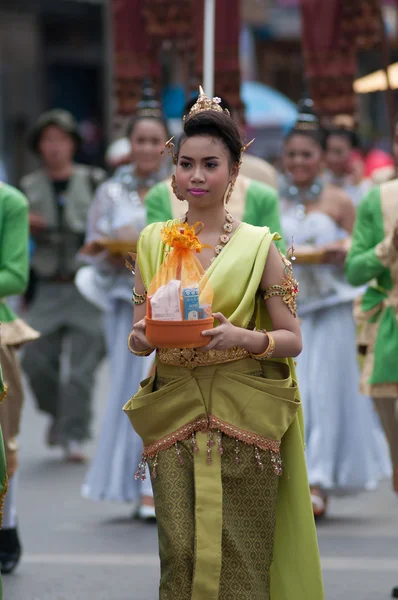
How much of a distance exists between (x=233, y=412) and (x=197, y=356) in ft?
0.70

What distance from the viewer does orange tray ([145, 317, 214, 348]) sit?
4.47 metres

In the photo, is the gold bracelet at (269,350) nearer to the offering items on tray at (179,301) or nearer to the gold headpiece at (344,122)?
the offering items on tray at (179,301)

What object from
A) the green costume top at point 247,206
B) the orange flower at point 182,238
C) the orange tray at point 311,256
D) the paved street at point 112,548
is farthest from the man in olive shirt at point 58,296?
the orange flower at point 182,238

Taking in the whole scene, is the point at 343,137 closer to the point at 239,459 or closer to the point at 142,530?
the point at 142,530

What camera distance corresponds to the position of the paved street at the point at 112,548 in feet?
21.1

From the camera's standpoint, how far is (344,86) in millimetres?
10289

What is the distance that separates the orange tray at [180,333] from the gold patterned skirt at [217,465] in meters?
0.32

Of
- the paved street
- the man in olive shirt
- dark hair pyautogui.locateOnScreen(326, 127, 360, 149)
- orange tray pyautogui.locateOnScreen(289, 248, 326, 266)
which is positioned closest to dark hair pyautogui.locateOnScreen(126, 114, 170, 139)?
orange tray pyautogui.locateOnScreen(289, 248, 326, 266)

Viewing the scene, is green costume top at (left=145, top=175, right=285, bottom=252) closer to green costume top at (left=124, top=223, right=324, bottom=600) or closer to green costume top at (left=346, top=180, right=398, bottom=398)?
green costume top at (left=346, top=180, right=398, bottom=398)

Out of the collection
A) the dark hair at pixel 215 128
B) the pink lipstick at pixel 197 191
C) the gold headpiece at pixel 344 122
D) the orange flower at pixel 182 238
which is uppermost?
the gold headpiece at pixel 344 122

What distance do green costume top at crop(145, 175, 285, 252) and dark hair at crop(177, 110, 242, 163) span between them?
2.10 m

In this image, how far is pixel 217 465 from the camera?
475cm

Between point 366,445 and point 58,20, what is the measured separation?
2002 cm

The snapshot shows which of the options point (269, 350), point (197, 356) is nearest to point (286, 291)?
point (269, 350)
